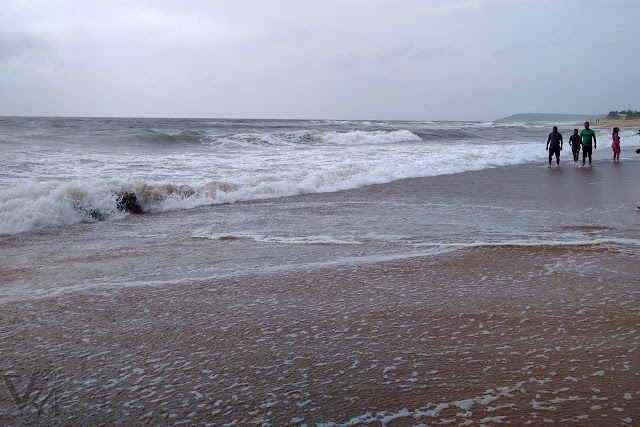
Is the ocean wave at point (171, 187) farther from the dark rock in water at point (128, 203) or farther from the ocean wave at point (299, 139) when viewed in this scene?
the ocean wave at point (299, 139)

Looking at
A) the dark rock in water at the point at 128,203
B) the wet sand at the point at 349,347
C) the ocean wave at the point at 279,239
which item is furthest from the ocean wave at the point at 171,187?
the wet sand at the point at 349,347

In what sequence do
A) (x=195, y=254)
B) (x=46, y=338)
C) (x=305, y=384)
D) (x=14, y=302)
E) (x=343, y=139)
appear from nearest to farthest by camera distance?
1. (x=305, y=384)
2. (x=46, y=338)
3. (x=14, y=302)
4. (x=195, y=254)
5. (x=343, y=139)

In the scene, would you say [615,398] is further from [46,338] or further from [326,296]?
[46,338]

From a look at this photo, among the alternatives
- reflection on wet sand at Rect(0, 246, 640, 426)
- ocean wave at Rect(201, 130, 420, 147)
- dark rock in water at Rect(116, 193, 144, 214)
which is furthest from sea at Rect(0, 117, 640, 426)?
ocean wave at Rect(201, 130, 420, 147)

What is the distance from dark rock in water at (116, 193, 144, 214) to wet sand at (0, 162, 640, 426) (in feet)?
15.8

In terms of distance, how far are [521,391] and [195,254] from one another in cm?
380

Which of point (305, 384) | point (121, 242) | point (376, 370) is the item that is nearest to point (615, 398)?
point (376, 370)

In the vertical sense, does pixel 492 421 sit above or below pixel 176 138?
below

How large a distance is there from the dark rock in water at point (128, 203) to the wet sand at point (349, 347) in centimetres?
483

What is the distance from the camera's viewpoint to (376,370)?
Answer: 280cm

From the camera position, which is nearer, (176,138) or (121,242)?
(121,242)

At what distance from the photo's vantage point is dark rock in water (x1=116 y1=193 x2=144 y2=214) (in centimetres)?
894

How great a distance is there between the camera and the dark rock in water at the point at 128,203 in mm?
8938

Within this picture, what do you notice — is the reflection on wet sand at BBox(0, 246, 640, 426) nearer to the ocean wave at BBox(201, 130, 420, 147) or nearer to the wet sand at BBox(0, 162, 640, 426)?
the wet sand at BBox(0, 162, 640, 426)
